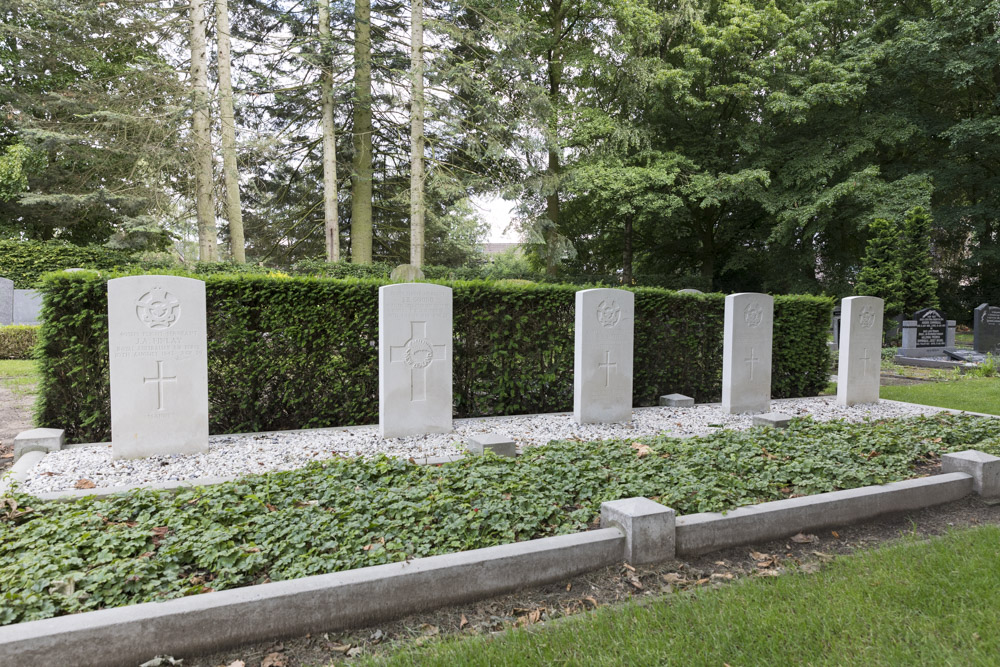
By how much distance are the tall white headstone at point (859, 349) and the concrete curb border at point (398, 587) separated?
547 centimetres

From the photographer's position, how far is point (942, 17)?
1886 cm

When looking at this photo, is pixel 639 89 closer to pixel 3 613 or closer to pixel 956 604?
pixel 956 604

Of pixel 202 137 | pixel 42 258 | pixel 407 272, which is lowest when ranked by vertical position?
pixel 407 272

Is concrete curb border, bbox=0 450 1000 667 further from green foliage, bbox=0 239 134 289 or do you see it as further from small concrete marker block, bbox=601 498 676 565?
green foliage, bbox=0 239 134 289

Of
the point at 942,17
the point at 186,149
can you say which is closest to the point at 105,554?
the point at 186,149

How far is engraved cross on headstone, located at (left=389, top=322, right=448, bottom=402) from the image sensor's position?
229 inches

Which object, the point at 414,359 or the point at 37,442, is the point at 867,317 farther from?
the point at 37,442

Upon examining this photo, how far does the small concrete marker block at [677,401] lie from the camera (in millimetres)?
7996

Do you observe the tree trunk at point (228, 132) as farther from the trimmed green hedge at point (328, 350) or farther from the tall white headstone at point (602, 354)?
the tall white headstone at point (602, 354)

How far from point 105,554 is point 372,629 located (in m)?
1.37

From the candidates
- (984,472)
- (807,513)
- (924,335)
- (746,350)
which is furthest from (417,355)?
(924,335)

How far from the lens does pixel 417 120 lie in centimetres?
1477

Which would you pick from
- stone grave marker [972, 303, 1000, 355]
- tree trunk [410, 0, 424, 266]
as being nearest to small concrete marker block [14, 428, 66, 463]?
tree trunk [410, 0, 424, 266]

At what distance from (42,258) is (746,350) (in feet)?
62.1
